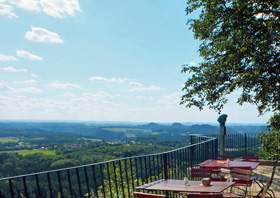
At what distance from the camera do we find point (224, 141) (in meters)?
13.0

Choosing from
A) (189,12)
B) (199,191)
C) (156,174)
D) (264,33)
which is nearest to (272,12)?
(264,33)

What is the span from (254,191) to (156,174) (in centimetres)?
265

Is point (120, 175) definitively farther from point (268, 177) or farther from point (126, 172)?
point (268, 177)

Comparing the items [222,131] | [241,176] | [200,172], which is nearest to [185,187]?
[241,176]

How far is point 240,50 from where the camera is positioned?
9344mm

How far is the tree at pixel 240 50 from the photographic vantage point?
9.21 m

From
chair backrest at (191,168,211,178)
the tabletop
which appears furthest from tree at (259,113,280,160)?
the tabletop

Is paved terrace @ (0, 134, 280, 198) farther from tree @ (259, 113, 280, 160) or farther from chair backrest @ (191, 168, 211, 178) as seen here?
tree @ (259, 113, 280, 160)

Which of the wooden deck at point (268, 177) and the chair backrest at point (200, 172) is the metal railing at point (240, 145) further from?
the chair backrest at point (200, 172)

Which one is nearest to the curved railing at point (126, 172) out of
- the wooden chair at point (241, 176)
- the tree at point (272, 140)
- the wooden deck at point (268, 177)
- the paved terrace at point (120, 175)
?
the paved terrace at point (120, 175)

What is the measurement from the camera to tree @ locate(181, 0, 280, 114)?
9211 mm

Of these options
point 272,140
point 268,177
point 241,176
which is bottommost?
point 268,177

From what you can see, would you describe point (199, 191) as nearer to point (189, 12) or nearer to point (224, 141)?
point (189, 12)

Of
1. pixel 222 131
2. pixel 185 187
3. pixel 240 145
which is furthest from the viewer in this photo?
pixel 240 145
